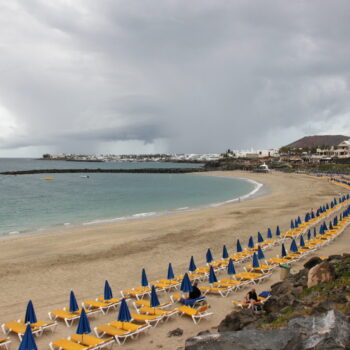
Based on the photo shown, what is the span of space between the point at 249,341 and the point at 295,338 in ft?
2.21

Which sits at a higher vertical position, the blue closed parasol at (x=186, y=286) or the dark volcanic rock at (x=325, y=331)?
the dark volcanic rock at (x=325, y=331)

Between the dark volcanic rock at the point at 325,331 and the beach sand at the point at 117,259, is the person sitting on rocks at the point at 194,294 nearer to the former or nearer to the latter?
the beach sand at the point at 117,259

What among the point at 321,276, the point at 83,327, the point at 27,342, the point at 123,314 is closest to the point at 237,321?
the point at 321,276

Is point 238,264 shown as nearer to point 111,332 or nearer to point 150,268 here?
point 150,268

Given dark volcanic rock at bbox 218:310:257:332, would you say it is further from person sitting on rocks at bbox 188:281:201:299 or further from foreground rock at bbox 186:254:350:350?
person sitting on rocks at bbox 188:281:201:299

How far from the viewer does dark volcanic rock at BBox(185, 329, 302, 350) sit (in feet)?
15.6

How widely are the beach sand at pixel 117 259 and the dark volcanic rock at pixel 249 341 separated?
9.62 ft

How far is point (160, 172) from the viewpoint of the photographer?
4759 inches

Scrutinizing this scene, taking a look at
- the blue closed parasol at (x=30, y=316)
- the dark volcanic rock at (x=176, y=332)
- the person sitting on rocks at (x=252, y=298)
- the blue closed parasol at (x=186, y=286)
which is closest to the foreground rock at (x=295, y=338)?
the dark volcanic rock at (x=176, y=332)

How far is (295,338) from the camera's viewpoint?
4801mm

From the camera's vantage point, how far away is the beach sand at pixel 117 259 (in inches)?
384

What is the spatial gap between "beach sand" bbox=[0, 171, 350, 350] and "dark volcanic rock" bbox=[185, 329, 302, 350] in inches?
115

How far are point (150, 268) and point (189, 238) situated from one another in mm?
5992

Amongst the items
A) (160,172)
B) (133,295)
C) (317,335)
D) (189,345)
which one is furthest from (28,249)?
(160,172)
